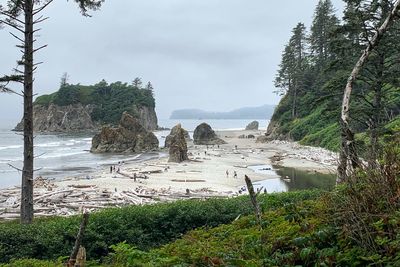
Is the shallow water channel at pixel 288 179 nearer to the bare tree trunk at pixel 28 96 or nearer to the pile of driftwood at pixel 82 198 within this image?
the pile of driftwood at pixel 82 198

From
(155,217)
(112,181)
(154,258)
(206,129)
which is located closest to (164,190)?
(112,181)

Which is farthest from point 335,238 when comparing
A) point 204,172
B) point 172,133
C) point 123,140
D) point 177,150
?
point 123,140

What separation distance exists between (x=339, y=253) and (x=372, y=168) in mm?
1232

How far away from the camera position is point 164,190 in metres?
28.0

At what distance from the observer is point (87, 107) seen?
→ 480ft

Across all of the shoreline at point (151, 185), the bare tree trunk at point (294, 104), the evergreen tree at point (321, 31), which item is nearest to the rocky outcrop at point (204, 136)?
the bare tree trunk at point (294, 104)

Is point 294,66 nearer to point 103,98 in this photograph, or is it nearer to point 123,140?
point 123,140

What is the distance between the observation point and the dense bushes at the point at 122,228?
35.7ft

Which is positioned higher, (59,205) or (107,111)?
(107,111)

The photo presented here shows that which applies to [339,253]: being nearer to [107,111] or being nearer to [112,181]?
[112,181]

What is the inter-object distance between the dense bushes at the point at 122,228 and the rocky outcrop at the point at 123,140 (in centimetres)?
5592

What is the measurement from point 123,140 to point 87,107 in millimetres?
81979

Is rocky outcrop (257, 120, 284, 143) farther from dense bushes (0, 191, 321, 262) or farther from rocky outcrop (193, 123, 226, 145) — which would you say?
dense bushes (0, 191, 321, 262)

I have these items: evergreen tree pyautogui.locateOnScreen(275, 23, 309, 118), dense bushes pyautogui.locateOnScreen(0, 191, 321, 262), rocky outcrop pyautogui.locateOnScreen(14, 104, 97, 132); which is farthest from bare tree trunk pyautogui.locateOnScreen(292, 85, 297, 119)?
rocky outcrop pyautogui.locateOnScreen(14, 104, 97, 132)
